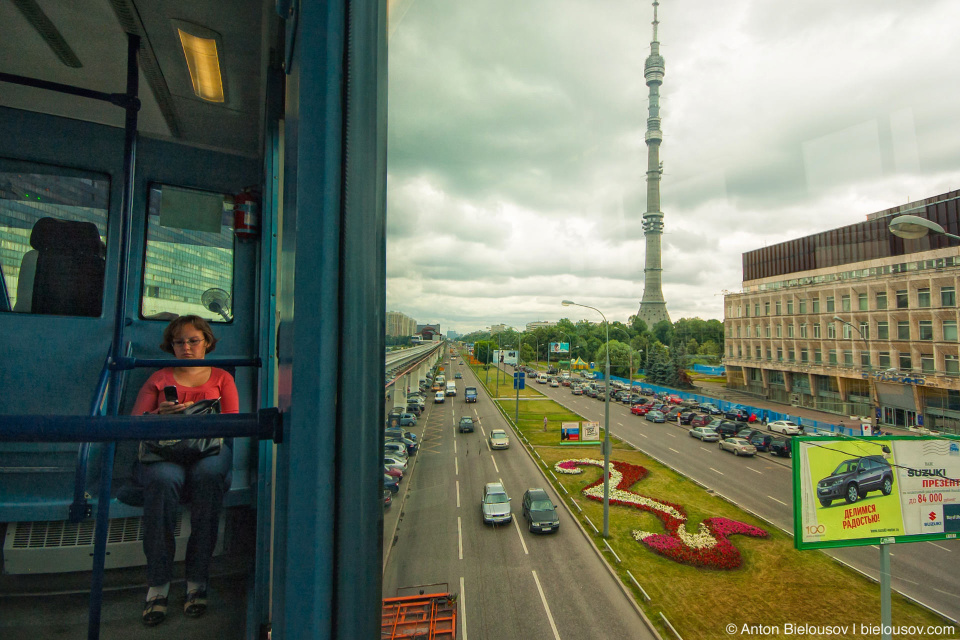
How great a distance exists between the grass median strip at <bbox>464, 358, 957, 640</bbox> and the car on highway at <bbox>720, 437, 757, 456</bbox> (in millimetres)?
255

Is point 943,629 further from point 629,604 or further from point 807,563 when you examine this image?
point 629,604

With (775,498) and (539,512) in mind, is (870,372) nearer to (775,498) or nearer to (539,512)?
(775,498)

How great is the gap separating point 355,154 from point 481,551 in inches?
77.3

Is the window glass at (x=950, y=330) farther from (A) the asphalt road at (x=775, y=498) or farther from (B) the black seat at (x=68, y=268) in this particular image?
(B) the black seat at (x=68, y=268)

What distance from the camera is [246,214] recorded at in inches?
76.0

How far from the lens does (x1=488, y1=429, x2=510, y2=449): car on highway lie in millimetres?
2641

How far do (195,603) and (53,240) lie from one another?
1532 millimetres

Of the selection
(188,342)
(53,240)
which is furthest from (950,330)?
(53,240)

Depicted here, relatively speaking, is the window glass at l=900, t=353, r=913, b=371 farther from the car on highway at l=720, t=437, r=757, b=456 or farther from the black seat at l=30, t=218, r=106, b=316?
the black seat at l=30, t=218, r=106, b=316

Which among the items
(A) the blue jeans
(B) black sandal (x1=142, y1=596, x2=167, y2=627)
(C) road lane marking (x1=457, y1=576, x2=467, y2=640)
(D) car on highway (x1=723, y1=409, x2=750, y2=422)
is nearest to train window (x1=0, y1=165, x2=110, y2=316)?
(A) the blue jeans

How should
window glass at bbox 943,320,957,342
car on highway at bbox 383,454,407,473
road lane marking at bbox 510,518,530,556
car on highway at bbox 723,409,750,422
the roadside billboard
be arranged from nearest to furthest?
1. car on highway at bbox 383,454,407,473
2. the roadside billboard
3. window glass at bbox 943,320,957,342
4. car on highway at bbox 723,409,750,422
5. road lane marking at bbox 510,518,530,556

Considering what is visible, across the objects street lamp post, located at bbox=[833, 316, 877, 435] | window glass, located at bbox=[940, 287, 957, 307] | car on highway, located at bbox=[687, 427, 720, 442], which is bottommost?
car on highway, located at bbox=[687, 427, 720, 442]

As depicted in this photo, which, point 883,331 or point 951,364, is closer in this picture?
point 951,364

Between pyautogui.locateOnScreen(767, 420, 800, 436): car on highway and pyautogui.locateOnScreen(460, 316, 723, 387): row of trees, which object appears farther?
pyautogui.locateOnScreen(460, 316, 723, 387): row of trees
